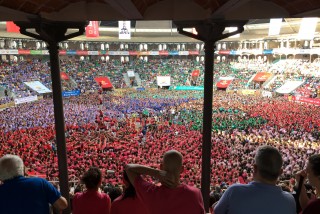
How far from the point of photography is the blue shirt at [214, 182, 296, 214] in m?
1.98

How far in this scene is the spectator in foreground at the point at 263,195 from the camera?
1982mm

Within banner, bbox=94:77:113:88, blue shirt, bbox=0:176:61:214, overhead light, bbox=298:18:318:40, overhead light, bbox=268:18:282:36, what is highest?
overhead light, bbox=268:18:282:36

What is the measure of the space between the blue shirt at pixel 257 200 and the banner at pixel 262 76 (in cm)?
4109

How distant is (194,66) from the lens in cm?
4956

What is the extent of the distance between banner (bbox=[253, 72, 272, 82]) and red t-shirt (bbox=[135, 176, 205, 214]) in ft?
135

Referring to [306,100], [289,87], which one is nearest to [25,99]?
[306,100]

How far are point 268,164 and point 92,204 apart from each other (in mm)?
1698

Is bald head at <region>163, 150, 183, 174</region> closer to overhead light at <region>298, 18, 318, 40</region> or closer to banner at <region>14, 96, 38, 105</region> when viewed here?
overhead light at <region>298, 18, 318, 40</region>

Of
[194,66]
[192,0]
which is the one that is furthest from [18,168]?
[194,66]

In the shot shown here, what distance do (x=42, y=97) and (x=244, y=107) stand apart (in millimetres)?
22832

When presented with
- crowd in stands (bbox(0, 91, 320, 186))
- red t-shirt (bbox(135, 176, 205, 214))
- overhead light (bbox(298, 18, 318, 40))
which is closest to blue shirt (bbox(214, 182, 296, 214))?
red t-shirt (bbox(135, 176, 205, 214))

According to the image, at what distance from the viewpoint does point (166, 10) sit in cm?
405

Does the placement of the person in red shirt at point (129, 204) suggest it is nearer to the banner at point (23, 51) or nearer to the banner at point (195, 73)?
the banner at point (23, 51)

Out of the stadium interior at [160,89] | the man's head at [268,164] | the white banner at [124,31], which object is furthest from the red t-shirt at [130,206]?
the white banner at [124,31]
